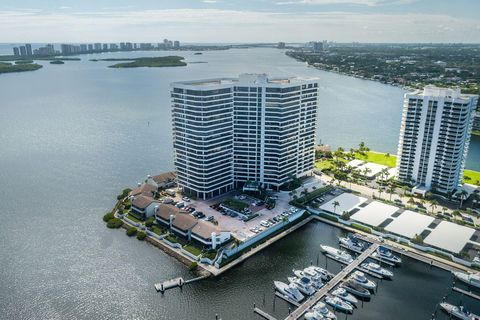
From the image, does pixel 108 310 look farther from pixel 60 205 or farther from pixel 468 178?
pixel 468 178

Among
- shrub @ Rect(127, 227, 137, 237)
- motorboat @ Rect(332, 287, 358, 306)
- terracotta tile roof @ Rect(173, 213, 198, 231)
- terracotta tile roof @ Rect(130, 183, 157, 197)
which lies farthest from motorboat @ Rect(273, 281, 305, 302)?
terracotta tile roof @ Rect(130, 183, 157, 197)

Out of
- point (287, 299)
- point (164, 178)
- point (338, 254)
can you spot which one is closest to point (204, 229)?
point (287, 299)

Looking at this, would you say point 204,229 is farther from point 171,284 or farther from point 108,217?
point 108,217

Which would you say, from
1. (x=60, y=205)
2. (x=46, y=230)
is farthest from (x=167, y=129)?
(x=46, y=230)

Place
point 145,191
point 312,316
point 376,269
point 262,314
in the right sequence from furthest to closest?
point 145,191, point 376,269, point 262,314, point 312,316

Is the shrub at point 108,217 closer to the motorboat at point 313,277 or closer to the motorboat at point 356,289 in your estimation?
the motorboat at point 313,277

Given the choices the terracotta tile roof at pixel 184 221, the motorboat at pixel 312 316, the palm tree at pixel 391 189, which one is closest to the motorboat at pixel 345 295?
the motorboat at pixel 312 316
